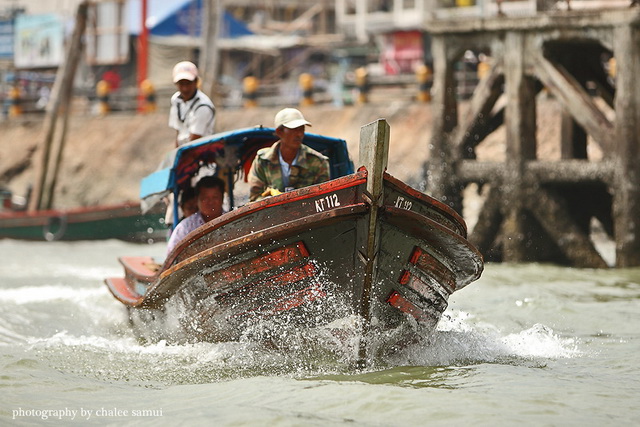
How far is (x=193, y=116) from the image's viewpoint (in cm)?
984

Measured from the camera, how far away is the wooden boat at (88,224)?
19422 millimetres

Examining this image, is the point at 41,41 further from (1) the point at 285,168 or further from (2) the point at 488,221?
(1) the point at 285,168

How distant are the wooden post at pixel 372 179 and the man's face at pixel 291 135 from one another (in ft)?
3.60

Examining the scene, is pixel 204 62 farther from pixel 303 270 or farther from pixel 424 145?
pixel 303 270

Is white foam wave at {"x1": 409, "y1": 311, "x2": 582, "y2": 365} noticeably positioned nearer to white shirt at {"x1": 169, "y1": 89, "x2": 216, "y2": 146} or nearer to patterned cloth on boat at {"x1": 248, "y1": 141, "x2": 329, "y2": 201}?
patterned cloth on boat at {"x1": 248, "y1": 141, "x2": 329, "y2": 201}

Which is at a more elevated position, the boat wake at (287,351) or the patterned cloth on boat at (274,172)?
the patterned cloth on boat at (274,172)

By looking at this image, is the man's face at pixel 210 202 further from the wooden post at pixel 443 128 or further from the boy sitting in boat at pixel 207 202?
the wooden post at pixel 443 128

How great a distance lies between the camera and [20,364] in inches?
317

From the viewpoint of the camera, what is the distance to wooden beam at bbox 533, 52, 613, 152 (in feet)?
41.1

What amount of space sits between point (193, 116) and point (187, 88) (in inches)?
10.1

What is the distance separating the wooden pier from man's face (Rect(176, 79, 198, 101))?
15.4 ft

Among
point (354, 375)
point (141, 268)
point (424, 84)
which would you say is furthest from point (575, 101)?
point (424, 84)

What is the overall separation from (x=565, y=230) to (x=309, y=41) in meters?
22.0

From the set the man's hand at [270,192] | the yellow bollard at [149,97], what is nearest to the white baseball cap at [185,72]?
the man's hand at [270,192]
